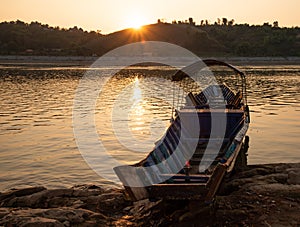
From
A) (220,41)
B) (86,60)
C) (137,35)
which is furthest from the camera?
(137,35)

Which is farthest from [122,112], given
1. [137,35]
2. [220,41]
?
[137,35]

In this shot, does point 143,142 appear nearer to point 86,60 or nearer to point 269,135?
point 269,135

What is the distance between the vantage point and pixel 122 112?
28.1 m

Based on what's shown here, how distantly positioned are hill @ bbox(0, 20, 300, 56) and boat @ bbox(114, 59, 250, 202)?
123 meters

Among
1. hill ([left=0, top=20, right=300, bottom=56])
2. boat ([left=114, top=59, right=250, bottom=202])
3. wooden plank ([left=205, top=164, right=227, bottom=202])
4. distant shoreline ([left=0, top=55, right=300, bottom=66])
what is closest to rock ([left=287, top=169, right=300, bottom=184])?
boat ([left=114, top=59, right=250, bottom=202])

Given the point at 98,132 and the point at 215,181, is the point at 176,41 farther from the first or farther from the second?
the point at 215,181

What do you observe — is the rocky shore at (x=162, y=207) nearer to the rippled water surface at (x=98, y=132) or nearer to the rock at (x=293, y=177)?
the rock at (x=293, y=177)

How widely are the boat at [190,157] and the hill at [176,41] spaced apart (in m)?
123

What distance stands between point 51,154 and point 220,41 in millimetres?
158279

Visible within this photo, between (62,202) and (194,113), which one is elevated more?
(194,113)

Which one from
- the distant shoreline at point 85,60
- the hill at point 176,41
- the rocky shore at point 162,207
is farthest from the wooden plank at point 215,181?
the hill at point 176,41

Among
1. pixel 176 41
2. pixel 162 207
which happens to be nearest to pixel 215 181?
pixel 162 207

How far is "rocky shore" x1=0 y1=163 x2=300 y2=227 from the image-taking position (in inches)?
345

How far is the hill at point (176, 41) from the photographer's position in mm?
138875
